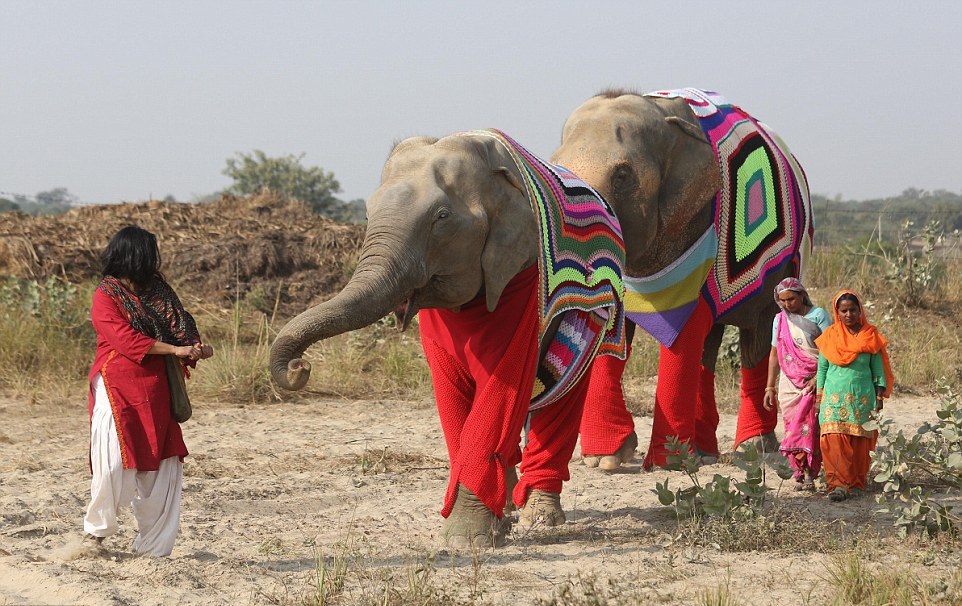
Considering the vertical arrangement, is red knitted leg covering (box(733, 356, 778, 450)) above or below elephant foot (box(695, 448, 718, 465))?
above

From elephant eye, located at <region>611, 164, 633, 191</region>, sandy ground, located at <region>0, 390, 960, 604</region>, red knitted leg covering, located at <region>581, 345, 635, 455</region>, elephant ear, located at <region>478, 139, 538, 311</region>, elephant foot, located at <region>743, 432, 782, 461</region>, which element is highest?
elephant eye, located at <region>611, 164, 633, 191</region>

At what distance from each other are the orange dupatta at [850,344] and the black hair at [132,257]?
3.84 m

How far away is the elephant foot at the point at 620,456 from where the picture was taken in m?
7.96

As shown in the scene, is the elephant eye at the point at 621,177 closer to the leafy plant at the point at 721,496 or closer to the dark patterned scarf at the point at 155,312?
the leafy plant at the point at 721,496

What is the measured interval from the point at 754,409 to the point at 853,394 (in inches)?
65.4

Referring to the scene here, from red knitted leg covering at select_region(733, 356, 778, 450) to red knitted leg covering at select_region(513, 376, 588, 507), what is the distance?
2.53 meters

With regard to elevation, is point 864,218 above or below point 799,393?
above

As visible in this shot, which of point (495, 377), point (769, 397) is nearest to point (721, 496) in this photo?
point (495, 377)

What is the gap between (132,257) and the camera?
5.40 m

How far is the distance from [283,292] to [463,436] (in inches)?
357

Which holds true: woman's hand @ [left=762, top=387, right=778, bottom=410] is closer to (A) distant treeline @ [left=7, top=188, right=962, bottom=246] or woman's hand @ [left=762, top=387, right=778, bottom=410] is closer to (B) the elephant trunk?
(B) the elephant trunk

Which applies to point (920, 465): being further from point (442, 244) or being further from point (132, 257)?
A: point (132, 257)

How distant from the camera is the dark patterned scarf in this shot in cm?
541

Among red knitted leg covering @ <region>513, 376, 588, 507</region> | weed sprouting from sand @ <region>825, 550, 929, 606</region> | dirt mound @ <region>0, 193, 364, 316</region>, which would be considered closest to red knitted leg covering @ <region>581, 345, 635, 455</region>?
red knitted leg covering @ <region>513, 376, 588, 507</region>
